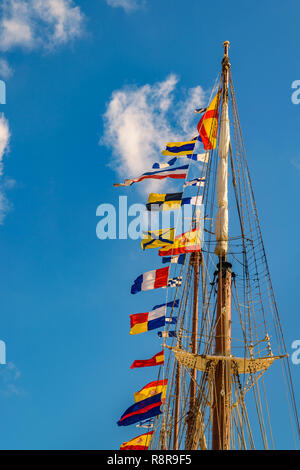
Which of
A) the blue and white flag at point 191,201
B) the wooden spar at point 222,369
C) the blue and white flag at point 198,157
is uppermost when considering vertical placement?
the blue and white flag at point 198,157

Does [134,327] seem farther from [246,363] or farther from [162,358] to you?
[246,363]

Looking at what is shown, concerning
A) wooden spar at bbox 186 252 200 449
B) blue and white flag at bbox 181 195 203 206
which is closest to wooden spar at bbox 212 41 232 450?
wooden spar at bbox 186 252 200 449

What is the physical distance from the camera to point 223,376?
29.6m

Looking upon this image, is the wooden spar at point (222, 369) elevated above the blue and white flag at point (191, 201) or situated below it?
below

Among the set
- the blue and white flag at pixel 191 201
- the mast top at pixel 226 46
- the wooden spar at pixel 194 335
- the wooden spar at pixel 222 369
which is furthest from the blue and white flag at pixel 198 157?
the wooden spar at pixel 222 369

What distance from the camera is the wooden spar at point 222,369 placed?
2828 cm

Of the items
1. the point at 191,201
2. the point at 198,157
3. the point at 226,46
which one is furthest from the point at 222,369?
the point at 226,46

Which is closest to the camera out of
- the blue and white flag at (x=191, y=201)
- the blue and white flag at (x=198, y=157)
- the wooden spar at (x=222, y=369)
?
the wooden spar at (x=222, y=369)

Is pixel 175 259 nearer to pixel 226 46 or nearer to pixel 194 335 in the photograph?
pixel 194 335

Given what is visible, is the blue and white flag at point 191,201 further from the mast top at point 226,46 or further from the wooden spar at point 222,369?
the mast top at point 226,46

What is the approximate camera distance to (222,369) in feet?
98.1

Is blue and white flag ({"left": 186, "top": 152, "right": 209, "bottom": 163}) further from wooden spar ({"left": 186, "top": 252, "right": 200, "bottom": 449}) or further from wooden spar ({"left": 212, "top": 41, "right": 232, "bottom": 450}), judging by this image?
wooden spar ({"left": 212, "top": 41, "right": 232, "bottom": 450})

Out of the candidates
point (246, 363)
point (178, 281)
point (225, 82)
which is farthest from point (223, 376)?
point (225, 82)

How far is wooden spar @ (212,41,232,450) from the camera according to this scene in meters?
28.3
